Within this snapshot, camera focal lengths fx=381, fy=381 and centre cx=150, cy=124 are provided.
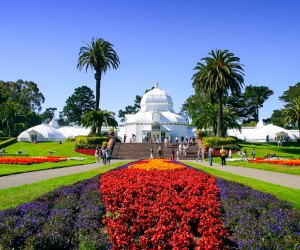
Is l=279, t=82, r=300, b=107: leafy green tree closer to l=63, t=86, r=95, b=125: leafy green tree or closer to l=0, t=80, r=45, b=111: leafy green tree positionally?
l=63, t=86, r=95, b=125: leafy green tree

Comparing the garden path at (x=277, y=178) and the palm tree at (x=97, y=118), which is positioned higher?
the palm tree at (x=97, y=118)

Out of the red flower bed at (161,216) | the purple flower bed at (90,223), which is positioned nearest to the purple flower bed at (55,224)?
the purple flower bed at (90,223)

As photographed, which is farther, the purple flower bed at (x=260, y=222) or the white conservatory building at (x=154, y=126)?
the white conservatory building at (x=154, y=126)

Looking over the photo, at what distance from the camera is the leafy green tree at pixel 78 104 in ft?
353

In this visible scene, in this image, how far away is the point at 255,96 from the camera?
103 m

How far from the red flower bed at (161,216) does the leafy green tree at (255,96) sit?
93050mm

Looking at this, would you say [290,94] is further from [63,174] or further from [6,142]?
[63,174]

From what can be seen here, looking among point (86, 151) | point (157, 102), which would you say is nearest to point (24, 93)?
point (157, 102)

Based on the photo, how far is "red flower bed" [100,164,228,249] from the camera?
22.7ft

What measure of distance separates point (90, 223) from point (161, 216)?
1477 mm

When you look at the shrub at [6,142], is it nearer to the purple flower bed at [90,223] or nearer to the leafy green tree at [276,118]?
the purple flower bed at [90,223]

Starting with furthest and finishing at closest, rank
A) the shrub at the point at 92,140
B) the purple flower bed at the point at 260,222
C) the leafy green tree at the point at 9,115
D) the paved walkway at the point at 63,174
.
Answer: the leafy green tree at the point at 9,115
the shrub at the point at 92,140
the paved walkway at the point at 63,174
the purple flower bed at the point at 260,222

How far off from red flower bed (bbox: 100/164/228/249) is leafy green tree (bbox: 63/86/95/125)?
9758 cm

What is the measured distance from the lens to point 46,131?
7375 centimetres
